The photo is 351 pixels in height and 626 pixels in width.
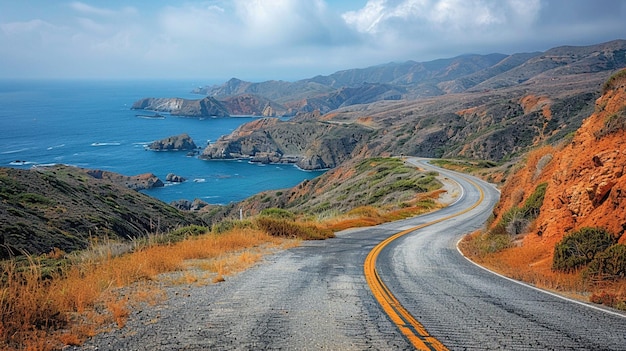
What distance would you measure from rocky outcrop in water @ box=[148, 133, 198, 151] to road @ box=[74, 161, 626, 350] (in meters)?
138

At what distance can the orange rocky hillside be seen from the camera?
9586mm

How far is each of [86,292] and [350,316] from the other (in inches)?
154

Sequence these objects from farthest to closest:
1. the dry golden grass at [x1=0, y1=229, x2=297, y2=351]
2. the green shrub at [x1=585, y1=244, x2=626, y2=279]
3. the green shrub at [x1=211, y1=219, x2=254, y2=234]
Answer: the green shrub at [x1=211, y1=219, x2=254, y2=234] < the green shrub at [x1=585, y1=244, x2=626, y2=279] < the dry golden grass at [x1=0, y1=229, x2=297, y2=351]

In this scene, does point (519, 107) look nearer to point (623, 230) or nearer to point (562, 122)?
point (562, 122)

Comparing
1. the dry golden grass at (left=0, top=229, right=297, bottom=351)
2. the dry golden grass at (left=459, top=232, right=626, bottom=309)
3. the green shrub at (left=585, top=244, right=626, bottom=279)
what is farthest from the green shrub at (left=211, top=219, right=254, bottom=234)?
the green shrub at (left=585, top=244, right=626, bottom=279)

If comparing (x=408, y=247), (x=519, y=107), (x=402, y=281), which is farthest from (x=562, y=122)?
(x=402, y=281)

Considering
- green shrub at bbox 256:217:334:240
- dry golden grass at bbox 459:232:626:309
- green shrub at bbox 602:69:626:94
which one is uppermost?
green shrub at bbox 602:69:626:94

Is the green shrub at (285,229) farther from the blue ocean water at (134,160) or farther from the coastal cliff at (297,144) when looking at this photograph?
the coastal cliff at (297,144)

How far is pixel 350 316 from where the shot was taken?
5.91 meters

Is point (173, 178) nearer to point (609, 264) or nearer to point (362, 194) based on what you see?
point (362, 194)

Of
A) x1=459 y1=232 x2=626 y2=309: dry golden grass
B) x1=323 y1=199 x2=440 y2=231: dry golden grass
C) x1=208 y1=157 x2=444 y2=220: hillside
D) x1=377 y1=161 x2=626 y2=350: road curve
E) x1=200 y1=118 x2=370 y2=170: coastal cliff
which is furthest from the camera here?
x1=200 y1=118 x2=370 y2=170: coastal cliff

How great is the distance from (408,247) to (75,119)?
214 meters

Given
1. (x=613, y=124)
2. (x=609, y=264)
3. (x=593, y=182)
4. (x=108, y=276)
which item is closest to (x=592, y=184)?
(x=593, y=182)

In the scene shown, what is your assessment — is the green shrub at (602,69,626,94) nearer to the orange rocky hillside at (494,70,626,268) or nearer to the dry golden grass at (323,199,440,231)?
the orange rocky hillside at (494,70,626,268)
